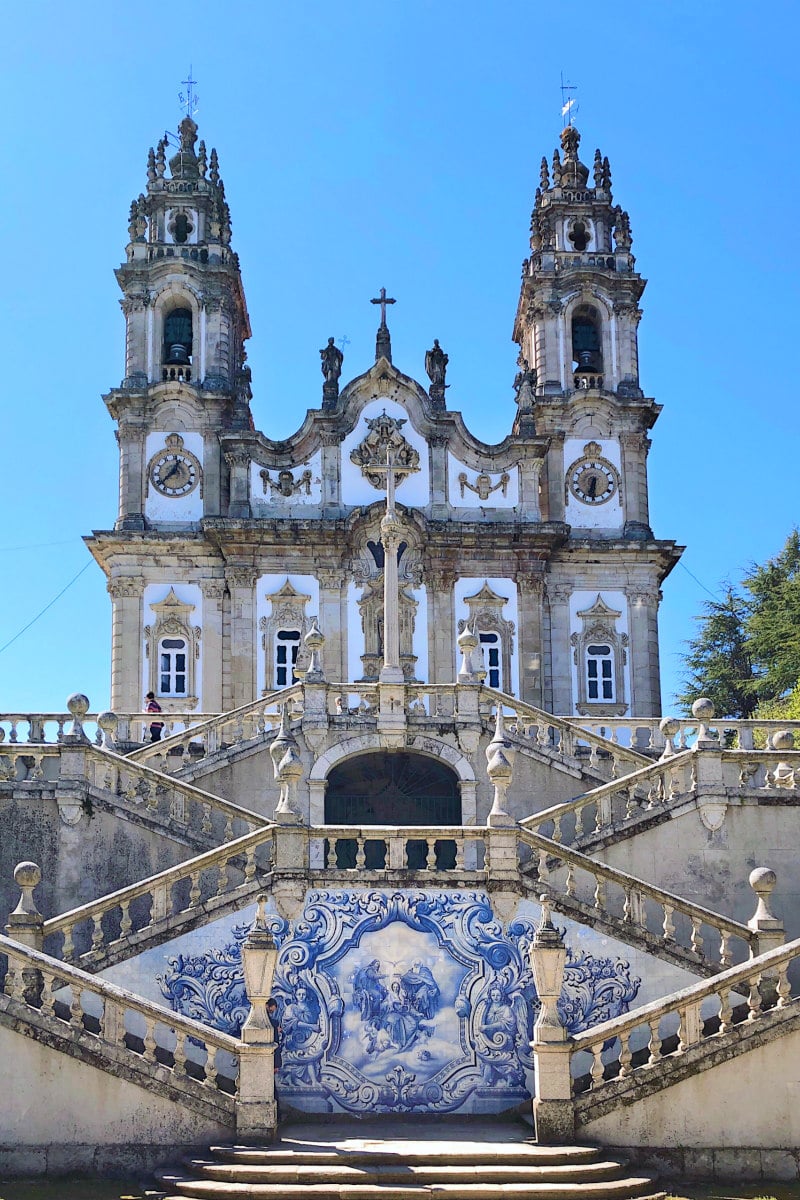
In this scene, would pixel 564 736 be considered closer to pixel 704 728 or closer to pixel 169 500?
pixel 704 728

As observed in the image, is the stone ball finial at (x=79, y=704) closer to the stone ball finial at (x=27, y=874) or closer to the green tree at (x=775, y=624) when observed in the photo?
the stone ball finial at (x=27, y=874)

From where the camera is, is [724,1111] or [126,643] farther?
[126,643]

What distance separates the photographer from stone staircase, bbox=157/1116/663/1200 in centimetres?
1296

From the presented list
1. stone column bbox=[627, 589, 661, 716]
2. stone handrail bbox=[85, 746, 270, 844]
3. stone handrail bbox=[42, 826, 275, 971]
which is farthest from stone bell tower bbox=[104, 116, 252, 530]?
stone handrail bbox=[42, 826, 275, 971]

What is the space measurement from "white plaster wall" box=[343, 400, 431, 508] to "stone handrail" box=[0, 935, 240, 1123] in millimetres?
19553

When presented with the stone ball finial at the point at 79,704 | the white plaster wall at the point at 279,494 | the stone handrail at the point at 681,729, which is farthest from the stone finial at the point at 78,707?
the white plaster wall at the point at 279,494

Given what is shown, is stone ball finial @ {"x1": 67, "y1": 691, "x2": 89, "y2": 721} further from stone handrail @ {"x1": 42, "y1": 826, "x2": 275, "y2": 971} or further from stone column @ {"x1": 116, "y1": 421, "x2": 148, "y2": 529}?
stone column @ {"x1": 116, "y1": 421, "x2": 148, "y2": 529}

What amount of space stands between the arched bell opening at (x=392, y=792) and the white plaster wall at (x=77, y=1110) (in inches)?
370

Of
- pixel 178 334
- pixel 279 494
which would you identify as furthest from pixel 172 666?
pixel 178 334

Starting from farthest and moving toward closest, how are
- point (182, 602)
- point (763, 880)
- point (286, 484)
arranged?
point (286, 484) < point (182, 602) < point (763, 880)

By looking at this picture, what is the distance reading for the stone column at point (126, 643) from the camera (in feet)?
105

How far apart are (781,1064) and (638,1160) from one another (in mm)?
1680

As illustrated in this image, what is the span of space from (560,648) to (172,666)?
854 cm

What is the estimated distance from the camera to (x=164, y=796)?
67.3 feet
